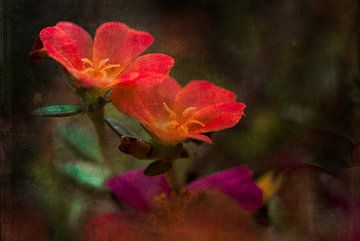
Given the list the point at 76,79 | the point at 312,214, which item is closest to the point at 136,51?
the point at 76,79

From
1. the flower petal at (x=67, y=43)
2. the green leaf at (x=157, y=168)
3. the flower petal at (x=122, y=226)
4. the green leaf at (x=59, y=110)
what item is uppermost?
the flower petal at (x=67, y=43)

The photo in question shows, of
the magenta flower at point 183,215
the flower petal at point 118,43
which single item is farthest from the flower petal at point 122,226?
the flower petal at point 118,43

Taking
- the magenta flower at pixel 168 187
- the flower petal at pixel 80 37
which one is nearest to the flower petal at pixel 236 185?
the magenta flower at pixel 168 187

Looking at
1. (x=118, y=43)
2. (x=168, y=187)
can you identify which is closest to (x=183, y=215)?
(x=168, y=187)

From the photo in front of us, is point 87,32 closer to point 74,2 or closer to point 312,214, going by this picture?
point 74,2

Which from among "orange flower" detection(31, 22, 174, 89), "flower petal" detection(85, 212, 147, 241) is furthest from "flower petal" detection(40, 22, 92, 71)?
"flower petal" detection(85, 212, 147, 241)

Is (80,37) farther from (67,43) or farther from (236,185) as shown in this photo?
(236,185)

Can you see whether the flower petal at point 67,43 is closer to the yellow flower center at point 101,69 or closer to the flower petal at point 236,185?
the yellow flower center at point 101,69

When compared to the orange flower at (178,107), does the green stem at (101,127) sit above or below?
below
